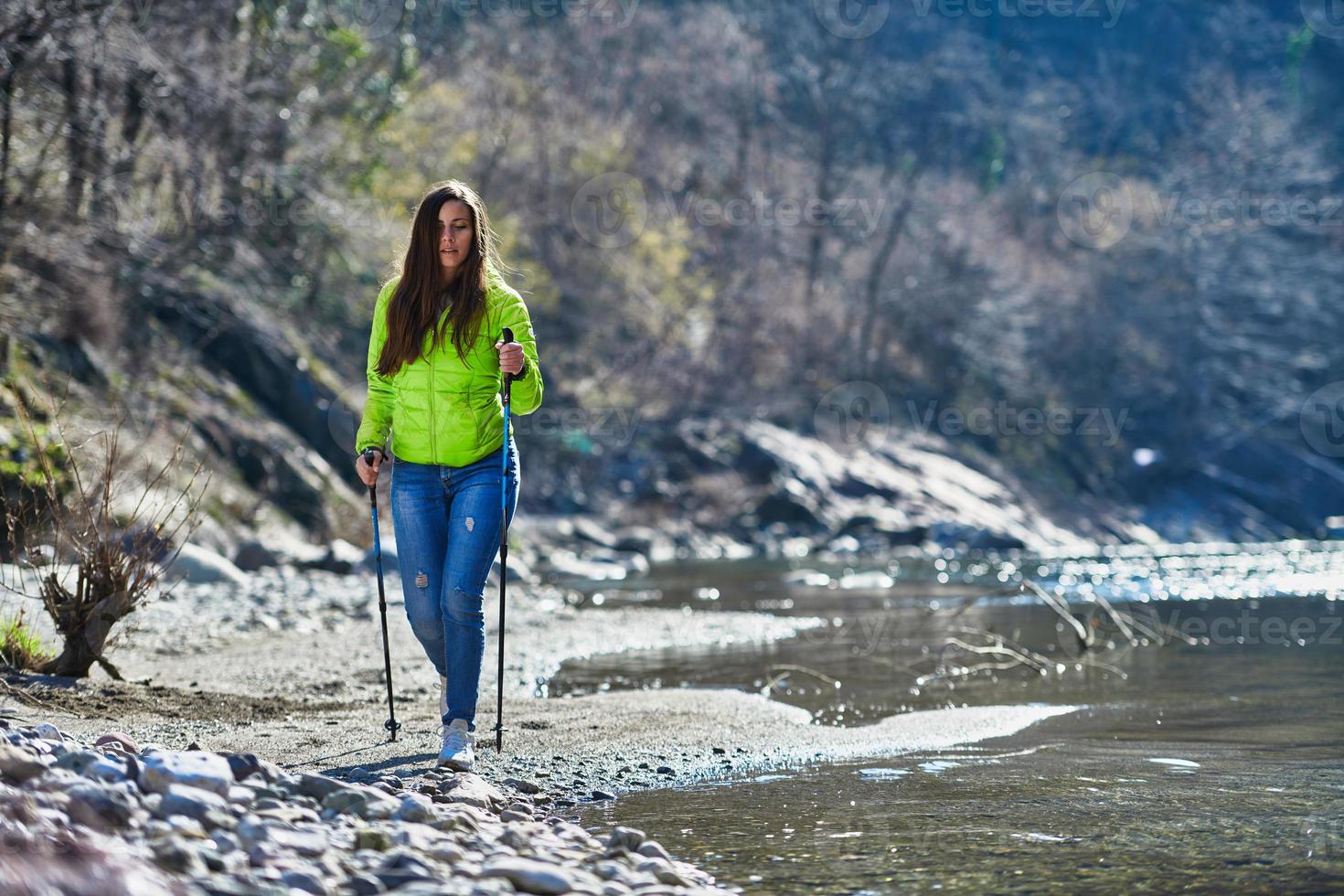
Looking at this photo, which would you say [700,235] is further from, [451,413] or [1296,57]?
[1296,57]

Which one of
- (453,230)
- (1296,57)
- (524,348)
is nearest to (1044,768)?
(524,348)

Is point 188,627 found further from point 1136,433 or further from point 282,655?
point 1136,433

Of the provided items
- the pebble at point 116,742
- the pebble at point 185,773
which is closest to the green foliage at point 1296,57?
the pebble at point 116,742

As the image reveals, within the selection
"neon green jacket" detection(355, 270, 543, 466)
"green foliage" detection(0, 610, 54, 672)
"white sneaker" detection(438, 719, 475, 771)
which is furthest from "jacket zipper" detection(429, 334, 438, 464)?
"green foliage" detection(0, 610, 54, 672)

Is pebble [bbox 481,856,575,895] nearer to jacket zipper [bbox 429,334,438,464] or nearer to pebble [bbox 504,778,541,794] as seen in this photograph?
pebble [bbox 504,778,541,794]

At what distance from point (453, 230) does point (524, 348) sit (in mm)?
484

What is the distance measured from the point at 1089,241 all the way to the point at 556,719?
49.2 meters

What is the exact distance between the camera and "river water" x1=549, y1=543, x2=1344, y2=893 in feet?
11.9

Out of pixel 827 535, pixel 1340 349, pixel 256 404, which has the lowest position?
pixel 827 535

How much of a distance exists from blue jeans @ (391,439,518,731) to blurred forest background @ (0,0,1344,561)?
411cm

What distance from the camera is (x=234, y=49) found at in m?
19.0

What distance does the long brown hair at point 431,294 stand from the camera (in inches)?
186

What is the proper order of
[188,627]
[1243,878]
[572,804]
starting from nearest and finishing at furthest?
[1243,878] < [572,804] < [188,627]

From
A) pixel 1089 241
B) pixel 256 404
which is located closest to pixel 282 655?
pixel 256 404
